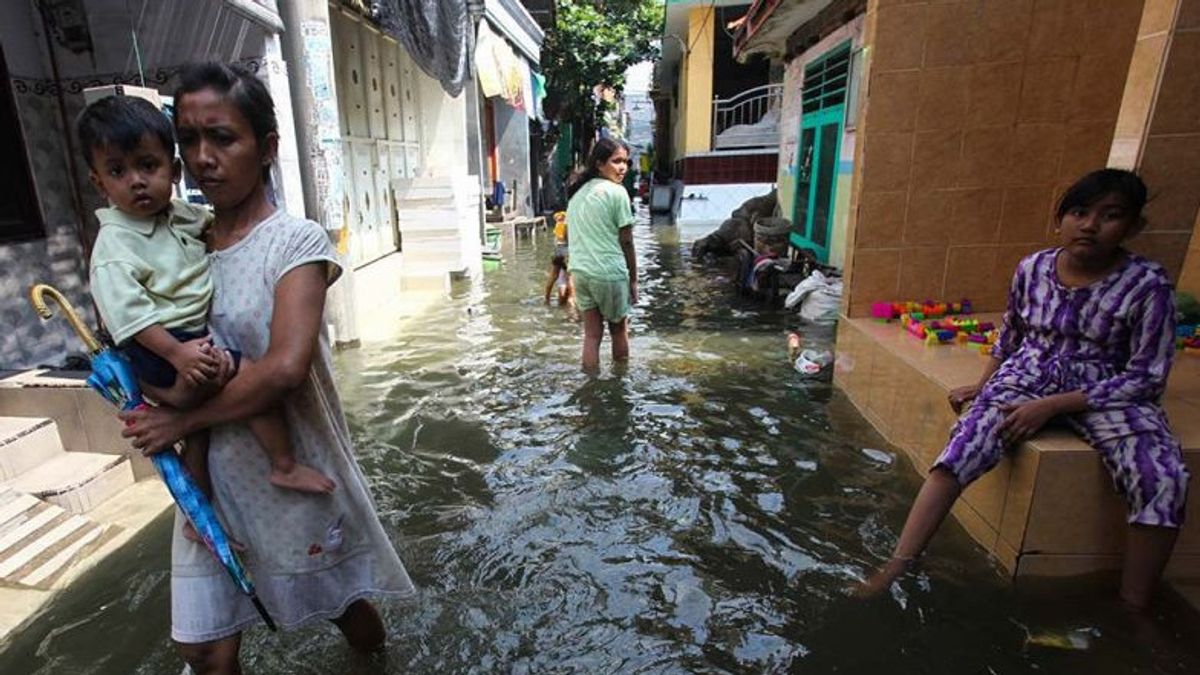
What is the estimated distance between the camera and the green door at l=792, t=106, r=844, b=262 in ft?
25.2

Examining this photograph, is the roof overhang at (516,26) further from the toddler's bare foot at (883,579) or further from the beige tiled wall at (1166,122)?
the toddler's bare foot at (883,579)

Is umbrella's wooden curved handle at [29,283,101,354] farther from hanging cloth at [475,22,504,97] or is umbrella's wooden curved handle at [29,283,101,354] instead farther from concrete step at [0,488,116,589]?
hanging cloth at [475,22,504,97]

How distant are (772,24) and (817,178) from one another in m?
2.19

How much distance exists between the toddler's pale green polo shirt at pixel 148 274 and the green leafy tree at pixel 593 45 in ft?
69.6

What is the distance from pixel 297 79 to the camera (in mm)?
5297

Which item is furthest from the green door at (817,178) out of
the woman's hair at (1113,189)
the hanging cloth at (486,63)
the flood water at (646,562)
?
the woman's hair at (1113,189)

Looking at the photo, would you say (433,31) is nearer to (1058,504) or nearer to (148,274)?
(148,274)

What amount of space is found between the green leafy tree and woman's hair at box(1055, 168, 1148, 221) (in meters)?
20.6

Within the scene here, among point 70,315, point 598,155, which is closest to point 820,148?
point 598,155

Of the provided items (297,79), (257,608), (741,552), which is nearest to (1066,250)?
(741,552)

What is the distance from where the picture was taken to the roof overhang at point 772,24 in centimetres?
778

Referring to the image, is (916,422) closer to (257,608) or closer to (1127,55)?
(1127,55)

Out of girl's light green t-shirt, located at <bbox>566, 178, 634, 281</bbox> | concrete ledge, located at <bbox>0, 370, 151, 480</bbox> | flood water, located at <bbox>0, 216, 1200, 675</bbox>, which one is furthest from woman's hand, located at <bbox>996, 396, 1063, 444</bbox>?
concrete ledge, located at <bbox>0, 370, 151, 480</bbox>

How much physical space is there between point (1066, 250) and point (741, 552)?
5.79ft
